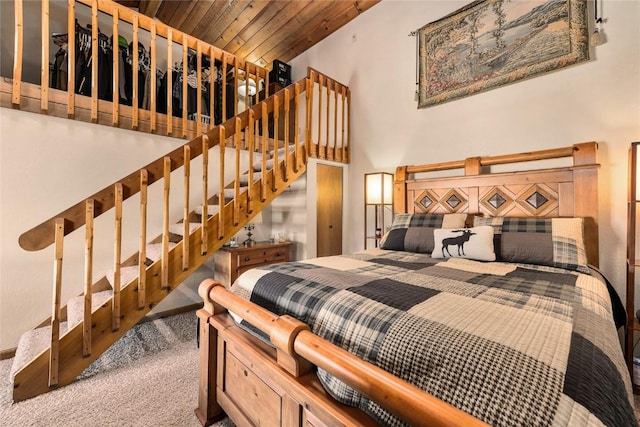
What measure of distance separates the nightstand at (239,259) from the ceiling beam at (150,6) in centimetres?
322

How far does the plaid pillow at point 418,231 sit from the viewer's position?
217cm

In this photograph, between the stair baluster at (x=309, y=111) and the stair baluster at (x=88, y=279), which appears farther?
the stair baluster at (x=309, y=111)

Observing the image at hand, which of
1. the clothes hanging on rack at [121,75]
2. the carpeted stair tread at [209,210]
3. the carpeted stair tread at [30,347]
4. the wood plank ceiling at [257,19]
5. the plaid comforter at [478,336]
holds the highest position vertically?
the wood plank ceiling at [257,19]

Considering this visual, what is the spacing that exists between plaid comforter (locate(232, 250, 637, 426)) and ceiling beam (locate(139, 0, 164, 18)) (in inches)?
156

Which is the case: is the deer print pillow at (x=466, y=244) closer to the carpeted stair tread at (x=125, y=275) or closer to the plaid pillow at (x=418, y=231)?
the plaid pillow at (x=418, y=231)

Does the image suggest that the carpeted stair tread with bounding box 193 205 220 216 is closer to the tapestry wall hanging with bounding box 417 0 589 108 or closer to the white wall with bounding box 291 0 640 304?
the white wall with bounding box 291 0 640 304

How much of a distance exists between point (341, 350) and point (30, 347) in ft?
7.02

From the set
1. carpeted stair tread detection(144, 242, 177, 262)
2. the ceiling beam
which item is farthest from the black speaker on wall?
carpeted stair tread detection(144, 242, 177, 262)

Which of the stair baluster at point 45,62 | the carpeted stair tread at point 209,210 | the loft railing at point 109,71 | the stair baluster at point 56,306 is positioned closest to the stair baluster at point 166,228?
the stair baluster at point 56,306

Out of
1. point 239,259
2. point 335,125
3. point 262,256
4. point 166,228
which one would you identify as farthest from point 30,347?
point 335,125

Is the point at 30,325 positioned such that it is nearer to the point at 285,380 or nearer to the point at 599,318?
the point at 285,380

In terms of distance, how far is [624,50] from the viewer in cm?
189

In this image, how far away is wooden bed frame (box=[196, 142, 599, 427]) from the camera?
0.67 metres

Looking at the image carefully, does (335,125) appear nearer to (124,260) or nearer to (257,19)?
(257,19)
